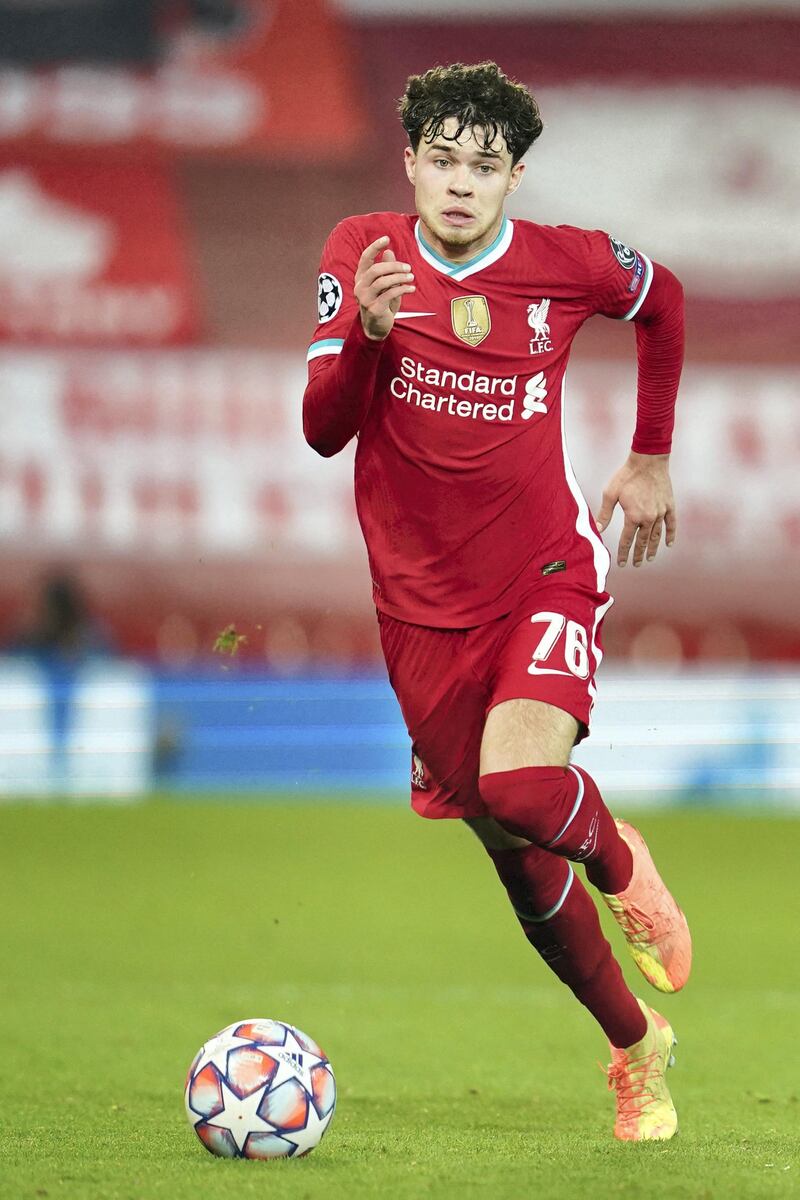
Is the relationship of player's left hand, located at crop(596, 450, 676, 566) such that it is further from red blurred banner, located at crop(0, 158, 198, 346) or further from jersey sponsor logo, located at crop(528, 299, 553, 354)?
red blurred banner, located at crop(0, 158, 198, 346)

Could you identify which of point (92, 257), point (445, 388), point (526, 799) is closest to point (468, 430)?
point (445, 388)

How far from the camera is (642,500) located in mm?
4879

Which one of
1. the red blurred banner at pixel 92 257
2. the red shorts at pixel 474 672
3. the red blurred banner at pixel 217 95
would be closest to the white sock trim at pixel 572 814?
the red shorts at pixel 474 672

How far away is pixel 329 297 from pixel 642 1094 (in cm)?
196

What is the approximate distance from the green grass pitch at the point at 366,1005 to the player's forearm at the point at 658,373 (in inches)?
66.9

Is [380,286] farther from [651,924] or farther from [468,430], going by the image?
[651,924]

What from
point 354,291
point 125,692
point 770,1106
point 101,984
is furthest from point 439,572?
point 125,692

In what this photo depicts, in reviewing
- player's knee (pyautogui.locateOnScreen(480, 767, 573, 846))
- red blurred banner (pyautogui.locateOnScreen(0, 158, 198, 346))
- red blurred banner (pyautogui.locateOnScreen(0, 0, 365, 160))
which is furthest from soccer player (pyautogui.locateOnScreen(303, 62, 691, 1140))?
red blurred banner (pyautogui.locateOnScreen(0, 0, 365, 160))

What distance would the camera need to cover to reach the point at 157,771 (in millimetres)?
12320

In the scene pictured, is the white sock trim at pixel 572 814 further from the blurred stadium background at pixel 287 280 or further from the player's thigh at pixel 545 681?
the blurred stadium background at pixel 287 280

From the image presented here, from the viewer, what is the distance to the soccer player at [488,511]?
14.5ft

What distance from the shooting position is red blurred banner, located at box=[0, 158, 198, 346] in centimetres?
1577

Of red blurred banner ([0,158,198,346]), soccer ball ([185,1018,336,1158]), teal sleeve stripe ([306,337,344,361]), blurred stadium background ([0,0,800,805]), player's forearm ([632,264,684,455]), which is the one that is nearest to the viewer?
soccer ball ([185,1018,336,1158])

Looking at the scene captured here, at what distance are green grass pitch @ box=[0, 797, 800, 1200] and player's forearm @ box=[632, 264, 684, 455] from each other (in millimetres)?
1699
